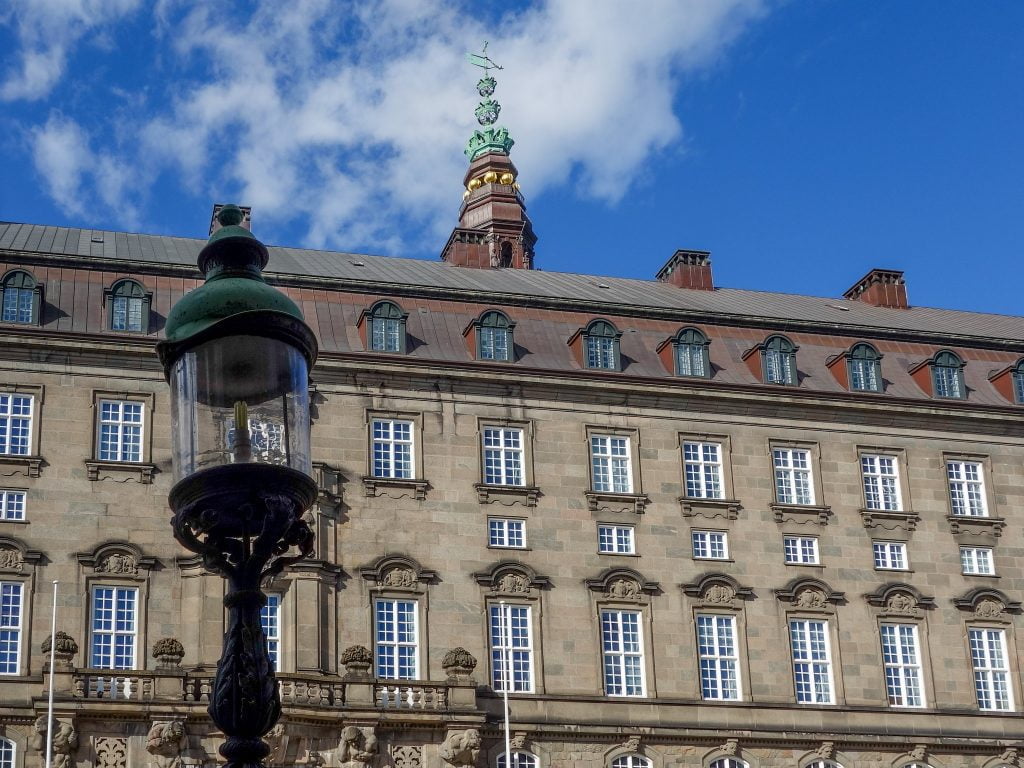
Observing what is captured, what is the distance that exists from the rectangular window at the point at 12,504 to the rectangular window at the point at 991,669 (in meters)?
27.0

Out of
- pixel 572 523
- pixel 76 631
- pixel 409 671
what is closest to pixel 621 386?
pixel 572 523

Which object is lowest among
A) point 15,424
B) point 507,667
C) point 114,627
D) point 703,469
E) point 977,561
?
point 507,667

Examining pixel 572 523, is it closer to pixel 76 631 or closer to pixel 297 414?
pixel 76 631

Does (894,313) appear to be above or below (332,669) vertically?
above

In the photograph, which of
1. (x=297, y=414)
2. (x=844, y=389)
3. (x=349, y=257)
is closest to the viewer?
(x=297, y=414)

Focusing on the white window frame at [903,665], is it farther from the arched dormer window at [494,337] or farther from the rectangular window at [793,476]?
the arched dormer window at [494,337]

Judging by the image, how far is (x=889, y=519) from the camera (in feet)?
167

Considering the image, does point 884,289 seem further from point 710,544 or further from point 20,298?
point 20,298

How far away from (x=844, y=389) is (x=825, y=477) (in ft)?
10.2

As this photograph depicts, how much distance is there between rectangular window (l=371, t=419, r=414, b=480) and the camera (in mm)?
47094

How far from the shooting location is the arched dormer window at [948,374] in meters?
53.4

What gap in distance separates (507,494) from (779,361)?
10.1m

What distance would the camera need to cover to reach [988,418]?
173 feet

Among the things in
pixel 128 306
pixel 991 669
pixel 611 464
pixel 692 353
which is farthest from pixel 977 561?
pixel 128 306
